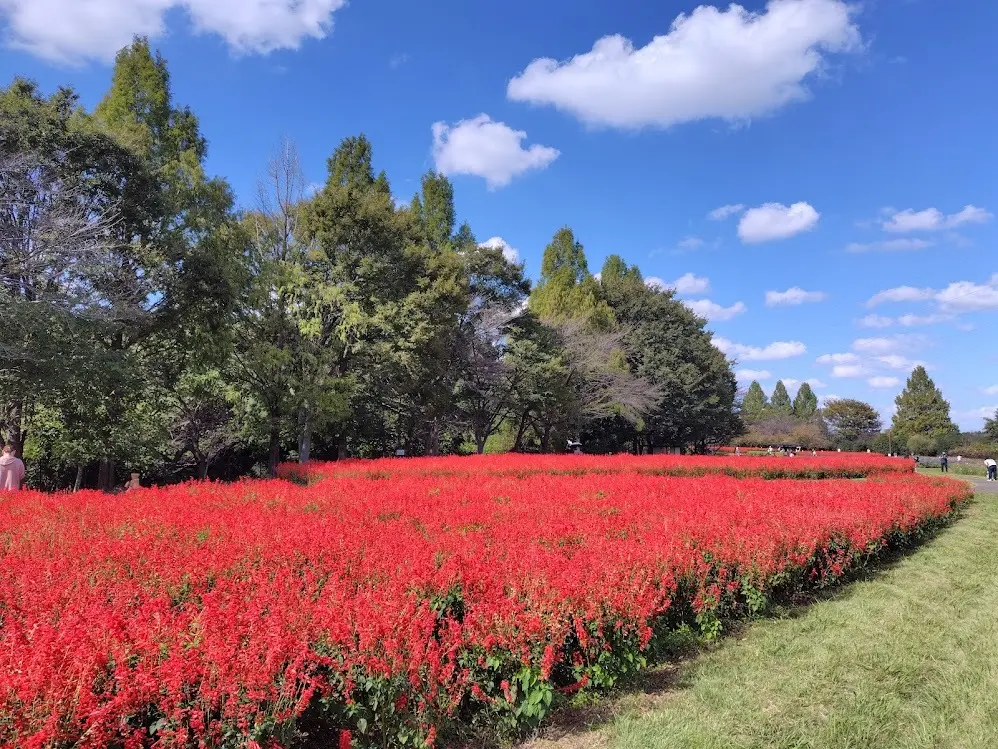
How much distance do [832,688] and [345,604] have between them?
2.99 m

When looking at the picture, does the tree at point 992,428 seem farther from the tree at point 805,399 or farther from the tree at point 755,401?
the tree at point 805,399

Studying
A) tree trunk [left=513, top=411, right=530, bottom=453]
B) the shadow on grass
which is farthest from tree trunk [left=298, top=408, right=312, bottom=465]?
the shadow on grass

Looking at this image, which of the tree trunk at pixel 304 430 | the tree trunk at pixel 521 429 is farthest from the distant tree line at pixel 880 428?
the tree trunk at pixel 304 430

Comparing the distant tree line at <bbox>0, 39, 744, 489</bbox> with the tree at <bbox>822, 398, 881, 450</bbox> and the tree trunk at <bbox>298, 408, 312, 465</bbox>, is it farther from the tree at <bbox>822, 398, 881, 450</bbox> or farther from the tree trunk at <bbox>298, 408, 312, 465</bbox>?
the tree at <bbox>822, 398, 881, 450</bbox>

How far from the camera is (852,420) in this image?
68.8 metres

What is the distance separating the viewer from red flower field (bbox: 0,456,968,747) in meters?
2.16

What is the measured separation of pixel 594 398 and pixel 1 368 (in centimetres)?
2269

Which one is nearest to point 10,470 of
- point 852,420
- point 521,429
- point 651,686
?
point 651,686

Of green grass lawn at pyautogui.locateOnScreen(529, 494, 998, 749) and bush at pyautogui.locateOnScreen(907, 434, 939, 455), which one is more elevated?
bush at pyautogui.locateOnScreen(907, 434, 939, 455)

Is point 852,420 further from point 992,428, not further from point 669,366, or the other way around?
point 669,366

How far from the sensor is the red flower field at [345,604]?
2158 millimetres

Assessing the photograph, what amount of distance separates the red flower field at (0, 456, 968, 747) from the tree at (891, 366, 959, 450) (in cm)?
4733

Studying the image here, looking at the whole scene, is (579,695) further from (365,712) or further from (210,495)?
(210,495)

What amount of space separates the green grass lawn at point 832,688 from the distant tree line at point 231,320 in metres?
11.3
